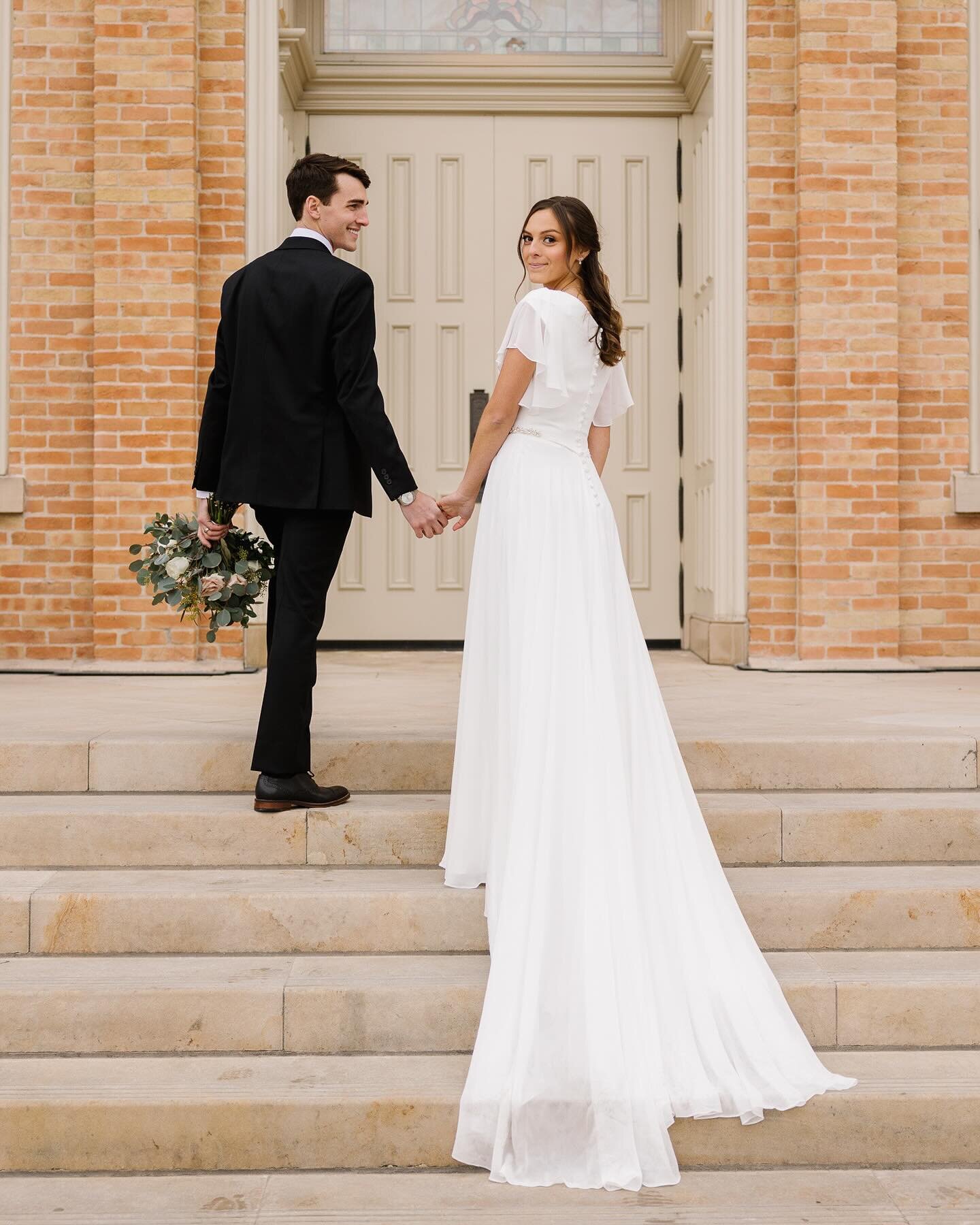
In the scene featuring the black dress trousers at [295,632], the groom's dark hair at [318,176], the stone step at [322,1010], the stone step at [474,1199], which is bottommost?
the stone step at [474,1199]

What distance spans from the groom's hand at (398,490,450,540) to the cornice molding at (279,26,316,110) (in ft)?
13.5

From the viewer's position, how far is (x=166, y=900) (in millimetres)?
3719

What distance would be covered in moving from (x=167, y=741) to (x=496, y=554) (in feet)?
4.99

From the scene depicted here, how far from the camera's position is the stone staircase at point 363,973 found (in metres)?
2.99

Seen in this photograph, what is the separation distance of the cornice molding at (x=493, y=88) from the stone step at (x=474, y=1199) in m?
6.36

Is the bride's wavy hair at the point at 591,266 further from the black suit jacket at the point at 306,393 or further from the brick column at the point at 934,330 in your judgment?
the brick column at the point at 934,330

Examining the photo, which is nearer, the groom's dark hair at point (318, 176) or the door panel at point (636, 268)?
the groom's dark hair at point (318, 176)

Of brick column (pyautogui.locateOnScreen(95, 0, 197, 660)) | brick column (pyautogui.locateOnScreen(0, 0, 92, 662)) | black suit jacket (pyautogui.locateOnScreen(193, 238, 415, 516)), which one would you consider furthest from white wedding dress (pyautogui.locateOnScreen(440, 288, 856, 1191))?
brick column (pyautogui.locateOnScreen(0, 0, 92, 662))

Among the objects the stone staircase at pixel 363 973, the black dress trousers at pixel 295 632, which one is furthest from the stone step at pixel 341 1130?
the black dress trousers at pixel 295 632

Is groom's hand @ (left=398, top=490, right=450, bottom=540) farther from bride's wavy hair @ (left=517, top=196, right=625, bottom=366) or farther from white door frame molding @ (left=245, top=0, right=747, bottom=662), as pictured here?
white door frame molding @ (left=245, top=0, right=747, bottom=662)

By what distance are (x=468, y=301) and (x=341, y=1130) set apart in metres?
5.70

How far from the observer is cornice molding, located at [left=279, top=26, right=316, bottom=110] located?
7.06 metres

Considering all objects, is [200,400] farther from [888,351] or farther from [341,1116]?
[341,1116]

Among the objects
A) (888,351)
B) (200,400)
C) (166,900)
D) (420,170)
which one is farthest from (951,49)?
(166,900)
